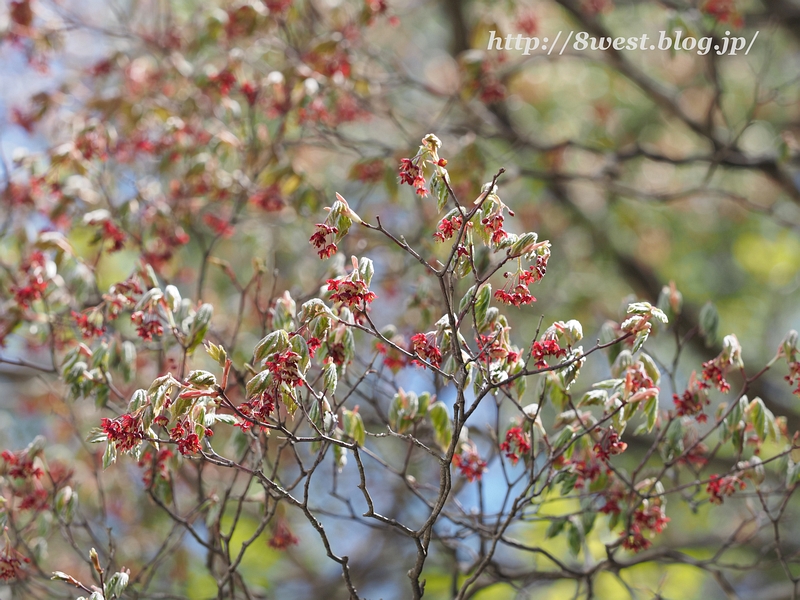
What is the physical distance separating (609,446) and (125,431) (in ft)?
5.10

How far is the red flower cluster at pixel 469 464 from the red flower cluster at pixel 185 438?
1082 mm

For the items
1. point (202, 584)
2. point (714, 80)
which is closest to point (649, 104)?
point (714, 80)

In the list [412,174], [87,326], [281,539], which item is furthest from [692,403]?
[87,326]

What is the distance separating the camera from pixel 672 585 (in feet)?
20.1

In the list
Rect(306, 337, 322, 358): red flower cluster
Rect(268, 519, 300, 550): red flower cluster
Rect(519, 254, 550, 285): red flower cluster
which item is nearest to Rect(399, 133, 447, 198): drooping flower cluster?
Rect(519, 254, 550, 285): red flower cluster

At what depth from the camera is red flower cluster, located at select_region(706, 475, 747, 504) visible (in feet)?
9.32

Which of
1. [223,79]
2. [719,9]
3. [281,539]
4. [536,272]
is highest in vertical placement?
[719,9]

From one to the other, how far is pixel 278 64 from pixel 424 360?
139 inches

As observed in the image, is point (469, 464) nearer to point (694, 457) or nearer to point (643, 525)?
point (643, 525)

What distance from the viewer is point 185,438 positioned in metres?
2.21

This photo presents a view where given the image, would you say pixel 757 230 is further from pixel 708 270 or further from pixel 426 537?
pixel 426 537

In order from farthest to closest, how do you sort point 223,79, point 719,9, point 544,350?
point 719,9 → point 223,79 → point 544,350

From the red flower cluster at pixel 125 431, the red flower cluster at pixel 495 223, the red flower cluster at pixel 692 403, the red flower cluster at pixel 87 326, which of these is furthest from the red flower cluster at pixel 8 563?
the red flower cluster at pixel 692 403

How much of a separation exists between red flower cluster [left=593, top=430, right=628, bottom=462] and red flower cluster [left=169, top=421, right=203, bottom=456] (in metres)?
1.30
